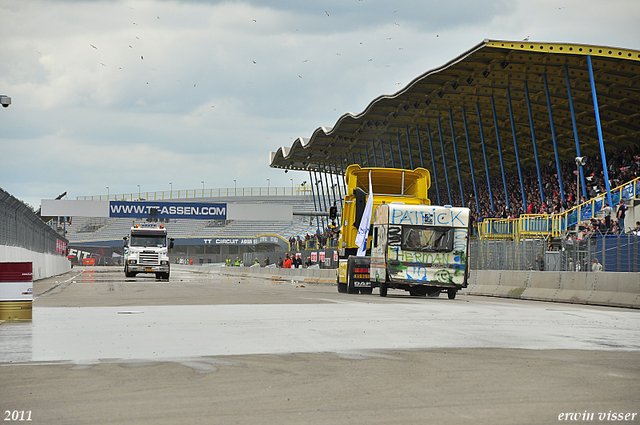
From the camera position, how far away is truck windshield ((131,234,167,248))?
4219cm

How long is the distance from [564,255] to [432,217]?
17.7ft

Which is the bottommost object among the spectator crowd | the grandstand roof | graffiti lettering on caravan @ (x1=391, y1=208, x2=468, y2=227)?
graffiti lettering on caravan @ (x1=391, y1=208, x2=468, y2=227)

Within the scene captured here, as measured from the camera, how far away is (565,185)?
143 feet

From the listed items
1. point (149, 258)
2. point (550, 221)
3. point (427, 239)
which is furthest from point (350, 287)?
point (149, 258)

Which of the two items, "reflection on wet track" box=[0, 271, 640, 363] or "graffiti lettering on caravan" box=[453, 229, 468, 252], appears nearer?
"reflection on wet track" box=[0, 271, 640, 363]

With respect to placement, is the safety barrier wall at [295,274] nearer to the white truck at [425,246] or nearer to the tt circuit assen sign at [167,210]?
the tt circuit assen sign at [167,210]

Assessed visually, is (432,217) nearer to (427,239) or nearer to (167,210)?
(427,239)

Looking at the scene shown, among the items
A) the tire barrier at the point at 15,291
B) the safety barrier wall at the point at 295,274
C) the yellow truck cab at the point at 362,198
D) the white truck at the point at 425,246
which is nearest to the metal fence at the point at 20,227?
the yellow truck cab at the point at 362,198

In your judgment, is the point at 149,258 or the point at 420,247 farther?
the point at 149,258

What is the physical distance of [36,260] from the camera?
3981cm

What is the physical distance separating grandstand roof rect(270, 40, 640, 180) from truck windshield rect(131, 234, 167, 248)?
16.6 metres

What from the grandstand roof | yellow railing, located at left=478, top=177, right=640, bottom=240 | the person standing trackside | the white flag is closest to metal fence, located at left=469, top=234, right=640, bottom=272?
the person standing trackside

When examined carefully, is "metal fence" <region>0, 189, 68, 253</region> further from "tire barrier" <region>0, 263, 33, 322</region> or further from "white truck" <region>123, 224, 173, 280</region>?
"tire barrier" <region>0, 263, 33, 322</region>

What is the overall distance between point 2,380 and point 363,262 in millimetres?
19065
